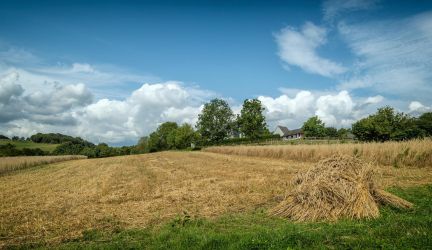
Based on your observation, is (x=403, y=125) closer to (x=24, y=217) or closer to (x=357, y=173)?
(x=357, y=173)

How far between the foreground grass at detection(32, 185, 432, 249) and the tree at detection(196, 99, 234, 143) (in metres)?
105

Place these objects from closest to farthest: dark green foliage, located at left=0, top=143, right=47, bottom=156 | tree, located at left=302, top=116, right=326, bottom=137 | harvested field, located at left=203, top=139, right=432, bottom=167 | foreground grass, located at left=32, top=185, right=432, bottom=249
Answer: foreground grass, located at left=32, top=185, right=432, bottom=249, harvested field, located at left=203, top=139, right=432, bottom=167, dark green foliage, located at left=0, top=143, right=47, bottom=156, tree, located at left=302, top=116, right=326, bottom=137

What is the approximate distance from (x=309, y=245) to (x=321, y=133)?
106m

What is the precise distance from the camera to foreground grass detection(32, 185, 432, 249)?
602 cm

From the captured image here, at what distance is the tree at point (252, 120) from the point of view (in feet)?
275

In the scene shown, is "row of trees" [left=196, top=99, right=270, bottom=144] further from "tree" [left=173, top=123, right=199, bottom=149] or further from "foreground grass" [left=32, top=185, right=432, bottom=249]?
"foreground grass" [left=32, top=185, right=432, bottom=249]

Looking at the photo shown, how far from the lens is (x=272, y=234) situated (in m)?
6.75

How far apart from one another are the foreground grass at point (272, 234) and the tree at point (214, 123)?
105033 mm

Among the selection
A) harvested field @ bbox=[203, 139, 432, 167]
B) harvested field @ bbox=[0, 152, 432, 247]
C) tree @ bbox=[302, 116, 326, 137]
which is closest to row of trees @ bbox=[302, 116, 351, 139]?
tree @ bbox=[302, 116, 326, 137]

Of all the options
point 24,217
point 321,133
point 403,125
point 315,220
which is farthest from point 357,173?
point 321,133

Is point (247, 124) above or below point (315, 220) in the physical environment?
above

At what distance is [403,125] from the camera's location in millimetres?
55375

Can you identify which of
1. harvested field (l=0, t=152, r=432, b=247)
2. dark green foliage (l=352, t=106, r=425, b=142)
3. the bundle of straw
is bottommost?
harvested field (l=0, t=152, r=432, b=247)

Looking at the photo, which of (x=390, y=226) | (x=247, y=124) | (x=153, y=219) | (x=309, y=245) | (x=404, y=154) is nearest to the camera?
(x=309, y=245)
